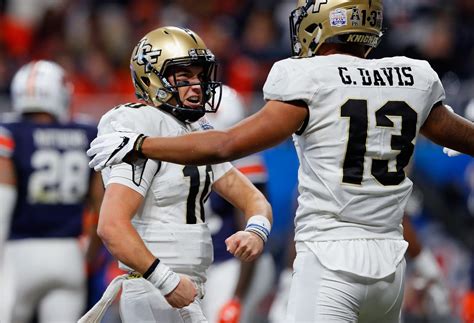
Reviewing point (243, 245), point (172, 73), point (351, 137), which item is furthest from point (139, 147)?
point (351, 137)

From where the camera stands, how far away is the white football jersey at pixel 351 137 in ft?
14.3

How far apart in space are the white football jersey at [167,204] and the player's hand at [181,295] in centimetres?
27

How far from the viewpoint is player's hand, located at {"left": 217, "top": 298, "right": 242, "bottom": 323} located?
6316 millimetres

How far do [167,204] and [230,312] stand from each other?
1900mm

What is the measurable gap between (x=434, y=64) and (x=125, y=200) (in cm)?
711

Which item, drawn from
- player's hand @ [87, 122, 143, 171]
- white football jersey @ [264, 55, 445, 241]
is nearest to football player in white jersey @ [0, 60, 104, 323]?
player's hand @ [87, 122, 143, 171]

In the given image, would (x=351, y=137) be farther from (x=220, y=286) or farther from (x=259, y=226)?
(x=220, y=286)

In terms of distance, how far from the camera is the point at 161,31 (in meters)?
4.96

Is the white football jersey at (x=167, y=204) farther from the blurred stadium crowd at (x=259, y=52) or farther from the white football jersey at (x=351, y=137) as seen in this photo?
the blurred stadium crowd at (x=259, y=52)

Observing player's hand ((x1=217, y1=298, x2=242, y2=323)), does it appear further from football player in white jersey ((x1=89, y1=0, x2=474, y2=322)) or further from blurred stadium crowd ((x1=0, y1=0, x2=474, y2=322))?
blurred stadium crowd ((x1=0, y1=0, x2=474, y2=322))

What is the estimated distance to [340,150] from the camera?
438 cm

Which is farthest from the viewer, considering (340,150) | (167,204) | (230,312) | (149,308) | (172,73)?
(230,312)

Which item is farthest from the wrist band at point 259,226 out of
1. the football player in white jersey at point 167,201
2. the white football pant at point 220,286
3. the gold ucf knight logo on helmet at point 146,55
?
the white football pant at point 220,286

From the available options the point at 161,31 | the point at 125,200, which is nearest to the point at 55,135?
the point at 161,31
